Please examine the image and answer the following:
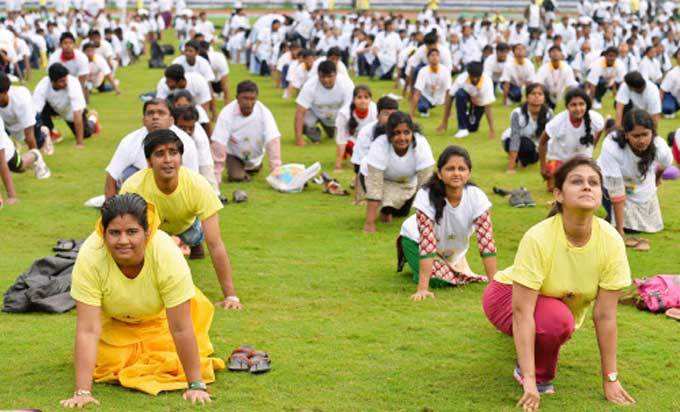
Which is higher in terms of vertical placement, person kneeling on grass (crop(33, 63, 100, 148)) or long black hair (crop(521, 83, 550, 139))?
long black hair (crop(521, 83, 550, 139))

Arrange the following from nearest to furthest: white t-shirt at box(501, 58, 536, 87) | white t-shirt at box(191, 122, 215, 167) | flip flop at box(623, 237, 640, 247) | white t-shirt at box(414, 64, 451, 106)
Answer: flip flop at box(623, 237, 640, 247), white t-shirt at box(191, 122, 215, 167), white t-shirt at box(414, 64, 451, 106), white t-shirt at box(501, 58, 536, 87)

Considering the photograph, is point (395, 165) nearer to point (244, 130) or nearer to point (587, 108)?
point (587, 108)

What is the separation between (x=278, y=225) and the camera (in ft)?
29.7

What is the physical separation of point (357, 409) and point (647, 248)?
13.2 ft

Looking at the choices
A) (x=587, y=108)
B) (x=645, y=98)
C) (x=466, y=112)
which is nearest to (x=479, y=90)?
(x=466, y=112)

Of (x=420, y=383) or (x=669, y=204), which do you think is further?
(x=669, y=204)

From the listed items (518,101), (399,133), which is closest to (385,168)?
(399,133)

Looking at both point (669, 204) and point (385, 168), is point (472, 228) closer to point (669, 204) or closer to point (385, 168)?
point (385, 168)

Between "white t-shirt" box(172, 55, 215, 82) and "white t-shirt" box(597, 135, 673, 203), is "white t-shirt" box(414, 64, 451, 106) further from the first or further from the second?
"white t-shirt" box(597, 135, 673, 203)

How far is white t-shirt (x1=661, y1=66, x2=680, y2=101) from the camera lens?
15.1 meters

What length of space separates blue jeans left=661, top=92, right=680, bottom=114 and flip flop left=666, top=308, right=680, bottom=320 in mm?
9919

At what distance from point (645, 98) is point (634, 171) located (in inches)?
160

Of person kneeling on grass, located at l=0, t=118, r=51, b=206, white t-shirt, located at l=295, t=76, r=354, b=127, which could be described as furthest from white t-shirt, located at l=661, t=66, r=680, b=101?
person kneeling on grass, located at l=0, t=118, r=51, b=206

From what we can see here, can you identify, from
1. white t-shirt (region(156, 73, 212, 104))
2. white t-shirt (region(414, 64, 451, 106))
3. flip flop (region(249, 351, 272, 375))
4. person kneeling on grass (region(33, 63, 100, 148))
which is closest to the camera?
flip flop (region(249, 351, 272, 375))
